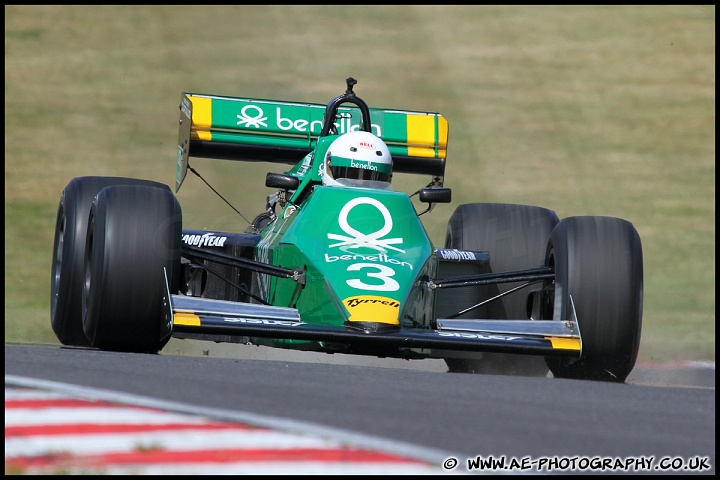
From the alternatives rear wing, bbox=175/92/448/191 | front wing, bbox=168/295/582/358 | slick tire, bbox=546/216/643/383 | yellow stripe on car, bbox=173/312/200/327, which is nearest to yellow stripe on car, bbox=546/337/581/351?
front wing, bbox=168/295/582/358

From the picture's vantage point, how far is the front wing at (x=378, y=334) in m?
7.75

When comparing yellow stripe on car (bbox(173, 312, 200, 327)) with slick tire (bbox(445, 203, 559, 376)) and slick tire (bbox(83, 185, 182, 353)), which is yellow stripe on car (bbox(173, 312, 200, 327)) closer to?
slick tire (bbox(83, 185, 182, 353))

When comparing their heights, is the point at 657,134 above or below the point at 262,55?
below

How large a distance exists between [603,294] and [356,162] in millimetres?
1942

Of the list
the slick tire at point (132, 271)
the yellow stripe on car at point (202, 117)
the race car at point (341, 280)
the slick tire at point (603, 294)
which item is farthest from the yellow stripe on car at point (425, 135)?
the slick tire at point (132, 271)

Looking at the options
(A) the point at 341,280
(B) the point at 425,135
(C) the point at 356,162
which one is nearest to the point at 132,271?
(A) the point at 341,280

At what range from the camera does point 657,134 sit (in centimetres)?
2062

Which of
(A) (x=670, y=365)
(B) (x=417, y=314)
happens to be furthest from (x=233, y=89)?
(B) (x=417, y=314)

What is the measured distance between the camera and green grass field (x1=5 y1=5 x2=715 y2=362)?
57.4 feet

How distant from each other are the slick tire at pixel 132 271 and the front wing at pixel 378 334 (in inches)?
7.5

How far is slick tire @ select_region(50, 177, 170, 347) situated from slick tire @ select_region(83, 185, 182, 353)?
642 millimetres

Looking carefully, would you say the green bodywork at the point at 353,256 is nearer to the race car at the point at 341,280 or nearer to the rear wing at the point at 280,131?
the race car at the point at 341,280

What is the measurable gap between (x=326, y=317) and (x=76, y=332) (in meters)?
2.03

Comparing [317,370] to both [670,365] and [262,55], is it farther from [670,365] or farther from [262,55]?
[262,55]
